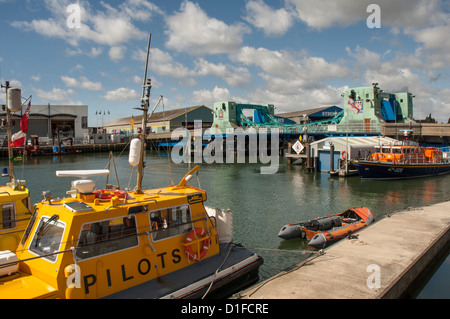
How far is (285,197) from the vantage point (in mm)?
25359

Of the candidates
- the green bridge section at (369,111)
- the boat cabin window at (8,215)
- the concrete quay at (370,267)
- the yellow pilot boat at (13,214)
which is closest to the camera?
the concrete quay at (370,267)

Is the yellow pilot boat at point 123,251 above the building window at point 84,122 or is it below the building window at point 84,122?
below

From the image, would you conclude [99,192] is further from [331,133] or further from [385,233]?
[331,133]

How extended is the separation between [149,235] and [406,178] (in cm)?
3208

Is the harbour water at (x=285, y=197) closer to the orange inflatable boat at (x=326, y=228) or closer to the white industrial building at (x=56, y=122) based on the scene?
the orange inflatable boat at (x=326, y=228)

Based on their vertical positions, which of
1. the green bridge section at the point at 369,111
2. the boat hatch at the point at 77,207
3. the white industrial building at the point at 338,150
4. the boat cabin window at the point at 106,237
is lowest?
the boat cabin window at the point at 106,237

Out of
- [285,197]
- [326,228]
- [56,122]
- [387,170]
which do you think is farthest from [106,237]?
[56,122]

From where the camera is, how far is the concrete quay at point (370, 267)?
8078 millimetres

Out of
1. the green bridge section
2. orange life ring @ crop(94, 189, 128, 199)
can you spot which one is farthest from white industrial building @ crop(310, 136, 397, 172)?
orange life ring @ crop(94, 189, 128, 199)

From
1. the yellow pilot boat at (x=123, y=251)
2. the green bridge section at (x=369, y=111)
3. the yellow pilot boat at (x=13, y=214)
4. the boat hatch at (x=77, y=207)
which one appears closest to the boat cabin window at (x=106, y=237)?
the yellow pilot boat at (x=123, y=251)

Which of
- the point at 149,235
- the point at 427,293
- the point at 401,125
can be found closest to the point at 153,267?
the point at 149,235

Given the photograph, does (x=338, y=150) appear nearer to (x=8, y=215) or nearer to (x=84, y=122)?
(x=8, y=215)

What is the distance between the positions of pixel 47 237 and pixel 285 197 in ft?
65.1

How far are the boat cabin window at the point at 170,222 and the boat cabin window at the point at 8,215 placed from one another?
435 centimetres
